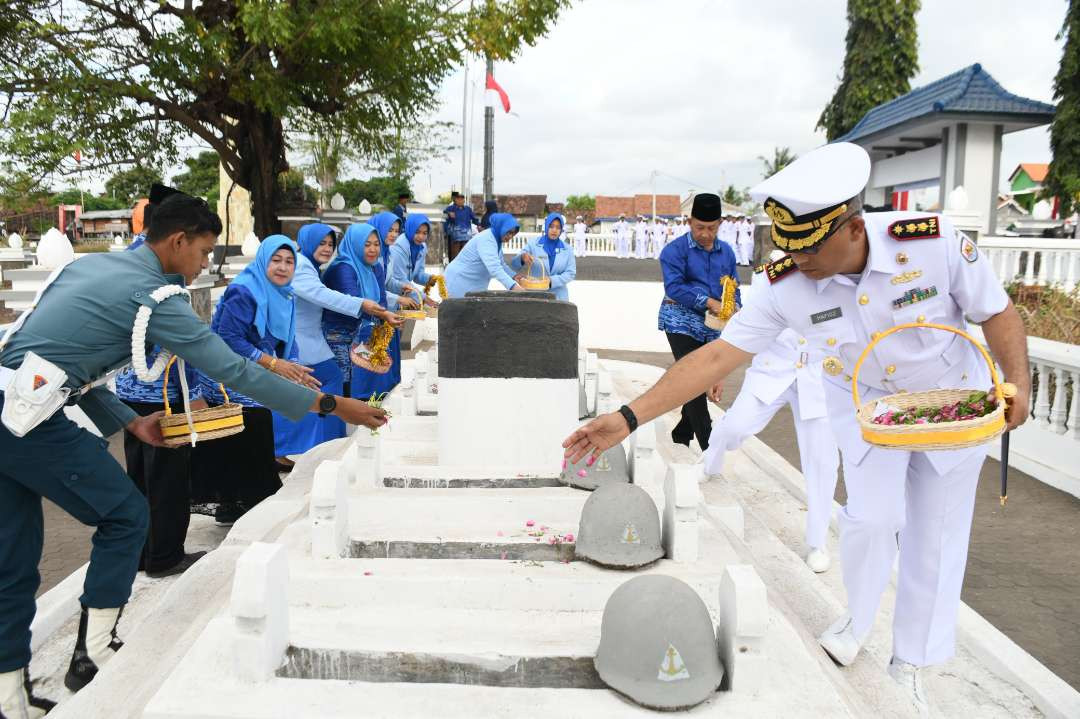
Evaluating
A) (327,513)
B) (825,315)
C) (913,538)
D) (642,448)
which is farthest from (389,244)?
(913,538)

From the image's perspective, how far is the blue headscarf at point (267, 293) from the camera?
16.7 ft

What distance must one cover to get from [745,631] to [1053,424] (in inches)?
204

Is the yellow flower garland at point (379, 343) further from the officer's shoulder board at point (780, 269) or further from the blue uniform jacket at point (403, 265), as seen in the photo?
the officer's shoulder board at point (780, 269)

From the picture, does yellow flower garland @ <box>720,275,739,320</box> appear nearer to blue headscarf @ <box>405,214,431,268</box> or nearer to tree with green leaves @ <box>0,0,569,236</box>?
blue headscarf @ <box>405,214,431,268</box>

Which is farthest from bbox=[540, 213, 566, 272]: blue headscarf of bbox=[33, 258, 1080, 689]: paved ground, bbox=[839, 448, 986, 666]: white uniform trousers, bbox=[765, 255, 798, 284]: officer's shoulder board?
bbox=[839, 448, 986, 666]: white uniform trousers

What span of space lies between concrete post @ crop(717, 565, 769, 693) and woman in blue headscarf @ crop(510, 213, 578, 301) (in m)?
6.24

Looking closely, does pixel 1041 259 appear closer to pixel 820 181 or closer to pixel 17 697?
pixel 820 181

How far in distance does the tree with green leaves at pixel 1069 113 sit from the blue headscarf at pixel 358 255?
18531 mm

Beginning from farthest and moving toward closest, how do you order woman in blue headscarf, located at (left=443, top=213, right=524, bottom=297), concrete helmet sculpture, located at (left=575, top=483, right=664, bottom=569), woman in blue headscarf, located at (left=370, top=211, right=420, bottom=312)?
woman in blue headscarf, located at (left=443, top=213, right=524, bottom=297), woman in blue headscarf, located at (left=370, top=211, right=420, bottom=312), concrete helmet sculpture, located at (left=575, top=483, right=664, bottom=569)

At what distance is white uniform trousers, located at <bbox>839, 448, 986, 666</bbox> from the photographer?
116 inches

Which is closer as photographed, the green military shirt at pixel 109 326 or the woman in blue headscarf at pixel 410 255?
the green military shirt at pixel 109 326

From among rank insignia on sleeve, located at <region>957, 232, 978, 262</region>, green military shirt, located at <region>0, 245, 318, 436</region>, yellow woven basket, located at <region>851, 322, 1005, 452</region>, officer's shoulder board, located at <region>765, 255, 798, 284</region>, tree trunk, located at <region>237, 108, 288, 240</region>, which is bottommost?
yellow woven basket, located at <region>851, 322, 1005, 452</region>

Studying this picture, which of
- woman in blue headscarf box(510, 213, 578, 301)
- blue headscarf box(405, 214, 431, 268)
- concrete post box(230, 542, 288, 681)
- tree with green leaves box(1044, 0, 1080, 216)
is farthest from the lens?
tree with green leaves box(1044, 0, 1080, 216)

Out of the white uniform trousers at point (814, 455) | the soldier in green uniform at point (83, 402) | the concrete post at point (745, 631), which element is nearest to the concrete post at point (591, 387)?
the white uniform trousers at point (814, 455)
